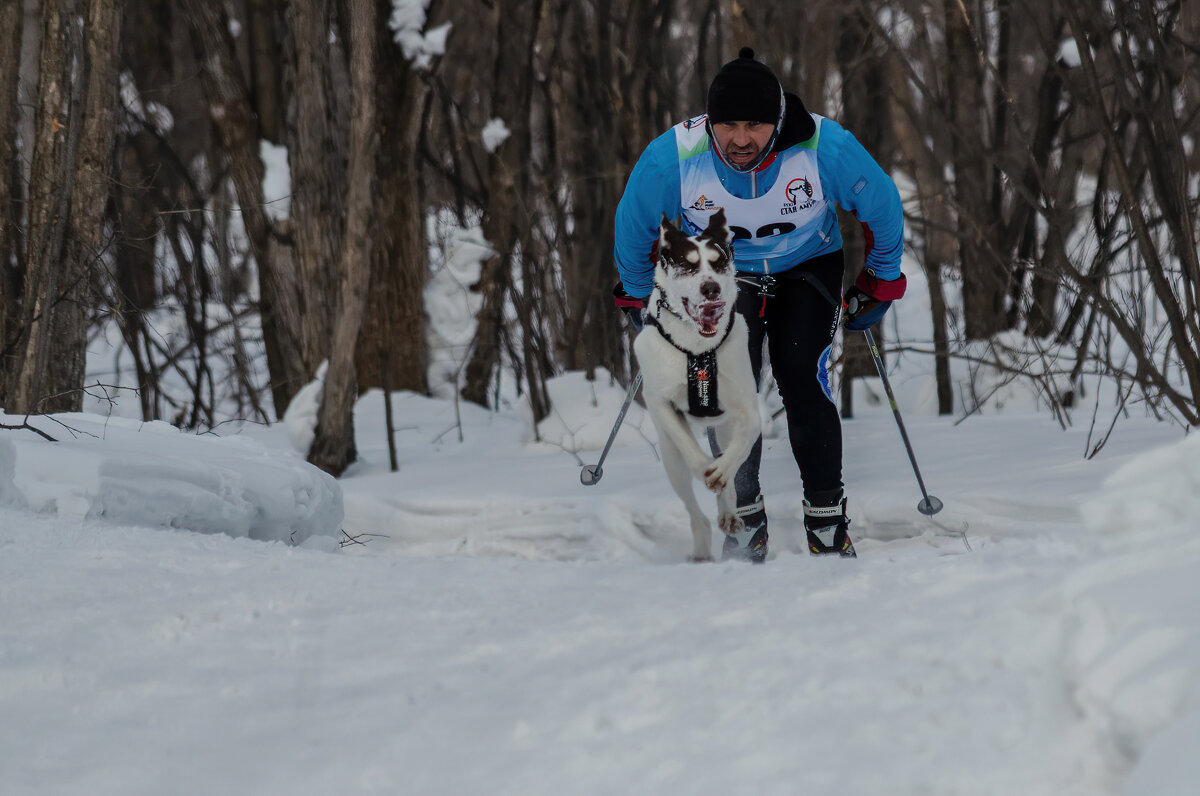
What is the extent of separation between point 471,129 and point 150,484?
31.9 feet

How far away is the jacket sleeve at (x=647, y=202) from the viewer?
13.1ft

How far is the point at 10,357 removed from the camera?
20.2 ft

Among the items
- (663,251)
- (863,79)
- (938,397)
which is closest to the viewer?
(663,251)

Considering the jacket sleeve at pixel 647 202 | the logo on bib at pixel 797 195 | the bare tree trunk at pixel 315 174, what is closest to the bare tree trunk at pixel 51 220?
the bare tree trunk at pixel 315 174

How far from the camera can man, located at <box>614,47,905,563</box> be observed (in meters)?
3.87

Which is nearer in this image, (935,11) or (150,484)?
(150,484)

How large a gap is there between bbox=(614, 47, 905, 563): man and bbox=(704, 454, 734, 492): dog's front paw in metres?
0.32

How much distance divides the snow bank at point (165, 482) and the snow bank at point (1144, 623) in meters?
3.04

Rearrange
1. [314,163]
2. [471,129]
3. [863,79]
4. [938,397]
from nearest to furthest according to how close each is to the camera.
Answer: [314,163], [938,397], [863,79], [471,129]

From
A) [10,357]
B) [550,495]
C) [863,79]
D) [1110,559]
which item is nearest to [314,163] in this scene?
[10,357]

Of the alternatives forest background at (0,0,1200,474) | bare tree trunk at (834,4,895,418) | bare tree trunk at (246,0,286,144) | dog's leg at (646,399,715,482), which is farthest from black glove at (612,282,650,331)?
bare tree trunk at (246,0,286,144)

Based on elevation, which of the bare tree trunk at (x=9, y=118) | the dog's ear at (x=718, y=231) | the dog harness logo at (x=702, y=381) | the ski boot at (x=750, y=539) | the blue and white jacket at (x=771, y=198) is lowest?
the ski boot at (x=750, y=539)

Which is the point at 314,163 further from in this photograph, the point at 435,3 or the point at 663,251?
the point at 663,251

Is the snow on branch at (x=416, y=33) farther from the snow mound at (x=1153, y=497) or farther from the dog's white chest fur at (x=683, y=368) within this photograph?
the snow mound at (x=1153, y=497)
